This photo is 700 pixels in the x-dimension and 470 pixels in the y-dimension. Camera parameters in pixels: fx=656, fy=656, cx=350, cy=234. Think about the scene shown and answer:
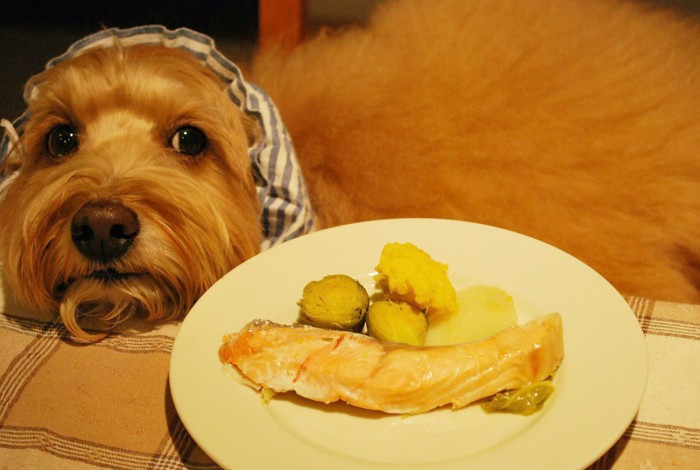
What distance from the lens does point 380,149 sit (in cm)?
183

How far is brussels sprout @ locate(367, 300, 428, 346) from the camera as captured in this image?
1197 millimetres

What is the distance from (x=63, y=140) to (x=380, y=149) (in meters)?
0.82

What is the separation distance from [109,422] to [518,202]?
1.12 metres

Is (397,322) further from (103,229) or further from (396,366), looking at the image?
(103,229)

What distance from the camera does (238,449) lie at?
957mm

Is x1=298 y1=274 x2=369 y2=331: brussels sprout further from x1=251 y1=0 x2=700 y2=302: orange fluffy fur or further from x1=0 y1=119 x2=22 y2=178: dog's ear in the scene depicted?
x1=0 y1=119 x2=22 y2=178: dog's ear

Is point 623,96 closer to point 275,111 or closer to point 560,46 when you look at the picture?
point 560,46

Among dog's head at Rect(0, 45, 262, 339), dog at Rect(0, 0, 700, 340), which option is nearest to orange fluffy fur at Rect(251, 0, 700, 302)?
dog at Rect(0, 0, 700, 340)

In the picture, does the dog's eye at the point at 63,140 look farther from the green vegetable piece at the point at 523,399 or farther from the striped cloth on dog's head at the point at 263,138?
the green vegetable piece at the point at 523,399

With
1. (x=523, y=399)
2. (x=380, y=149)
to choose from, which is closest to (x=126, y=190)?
(x=380, y=149)

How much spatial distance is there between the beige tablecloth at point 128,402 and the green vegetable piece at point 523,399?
159 millimetres

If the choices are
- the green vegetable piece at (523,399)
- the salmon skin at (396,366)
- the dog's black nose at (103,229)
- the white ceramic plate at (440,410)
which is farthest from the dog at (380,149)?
the green vegetable piece at (523,399)

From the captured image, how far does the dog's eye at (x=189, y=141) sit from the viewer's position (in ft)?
5.34


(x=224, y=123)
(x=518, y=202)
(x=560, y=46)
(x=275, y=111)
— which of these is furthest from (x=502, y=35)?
(x=224, y=123)
